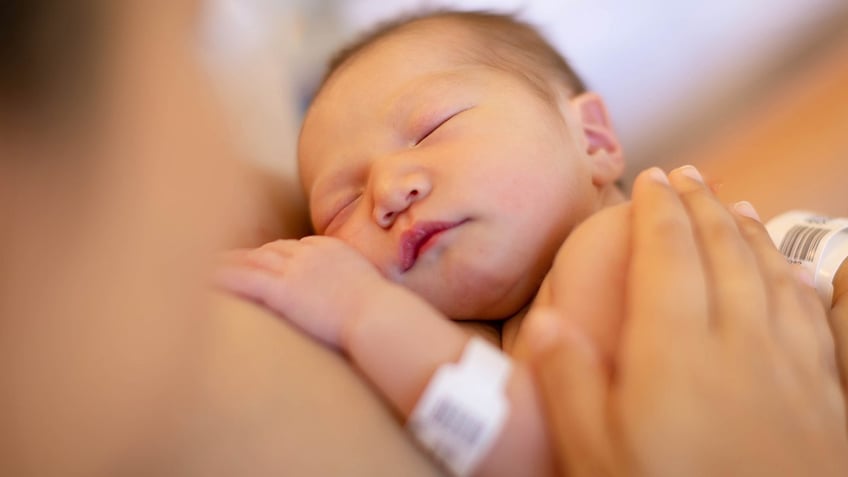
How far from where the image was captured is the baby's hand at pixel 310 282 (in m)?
0.65

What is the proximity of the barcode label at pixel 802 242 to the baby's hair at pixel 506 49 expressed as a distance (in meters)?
0.39

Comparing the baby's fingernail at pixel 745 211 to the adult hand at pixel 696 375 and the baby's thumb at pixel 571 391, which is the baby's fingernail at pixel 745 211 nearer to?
the adult hand at pixel 696 375

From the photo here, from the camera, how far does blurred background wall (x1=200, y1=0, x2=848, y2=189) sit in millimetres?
1329

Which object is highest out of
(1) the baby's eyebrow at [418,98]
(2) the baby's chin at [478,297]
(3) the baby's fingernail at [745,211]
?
(1) the baby's eyebrow at [418,98]

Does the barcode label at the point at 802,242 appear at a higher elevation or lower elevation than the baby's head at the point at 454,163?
lower

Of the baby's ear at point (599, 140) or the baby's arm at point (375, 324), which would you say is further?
the baby's ear at point (599, 140)

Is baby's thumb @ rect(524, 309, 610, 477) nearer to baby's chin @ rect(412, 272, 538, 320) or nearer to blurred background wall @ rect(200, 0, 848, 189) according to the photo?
baby's chin @ rect(412, 272, 538, 320)

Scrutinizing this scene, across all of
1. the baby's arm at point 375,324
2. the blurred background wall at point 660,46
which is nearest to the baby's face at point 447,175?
the baby's arm at point 375,324

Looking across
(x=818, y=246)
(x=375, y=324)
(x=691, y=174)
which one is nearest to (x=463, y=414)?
(x=375, y=324)

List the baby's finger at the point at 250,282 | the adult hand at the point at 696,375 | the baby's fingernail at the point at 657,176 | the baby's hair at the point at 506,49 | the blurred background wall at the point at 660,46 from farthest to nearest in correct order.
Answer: the blurred background wall at the point at 660,46, the baby's hair at the point at 506,49, the baby's fingernail at the point at 657,176, the baby's finger at the point at 250,282, the adult hand at the point at 696,375

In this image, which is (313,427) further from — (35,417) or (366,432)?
(35,417)

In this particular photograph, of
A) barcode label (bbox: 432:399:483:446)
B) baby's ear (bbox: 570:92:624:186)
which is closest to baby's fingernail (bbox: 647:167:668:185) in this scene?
baby's ear (bbox: 570:92:624:186)

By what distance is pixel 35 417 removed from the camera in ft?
1.39

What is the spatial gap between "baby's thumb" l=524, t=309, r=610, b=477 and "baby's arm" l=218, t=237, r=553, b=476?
0.05ft
